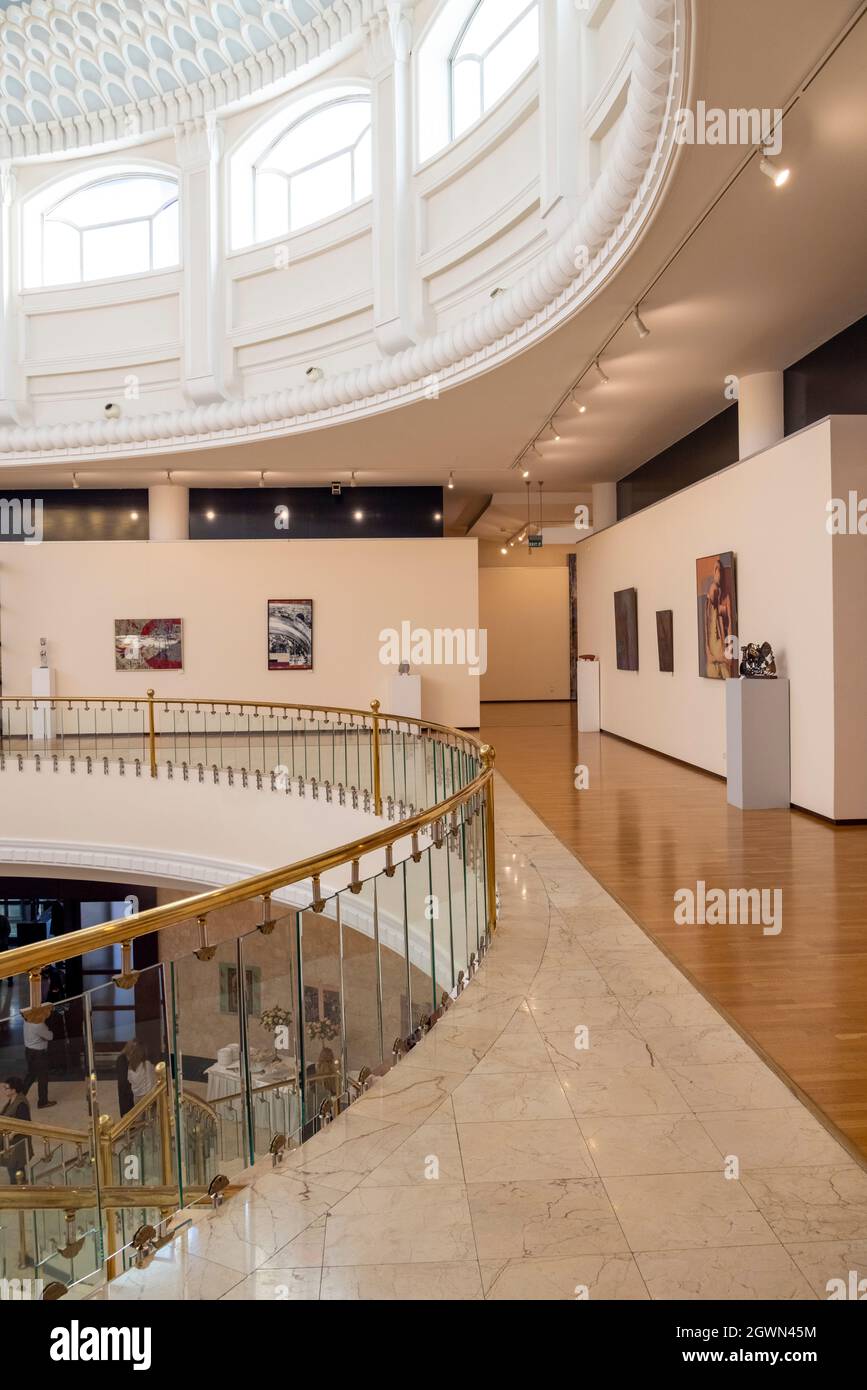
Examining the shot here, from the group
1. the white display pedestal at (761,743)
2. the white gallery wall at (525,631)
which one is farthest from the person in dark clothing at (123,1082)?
the white gallery wall at (525,631)

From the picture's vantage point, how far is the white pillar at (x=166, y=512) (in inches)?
763

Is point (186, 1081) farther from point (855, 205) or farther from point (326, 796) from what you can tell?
point (326, 796)

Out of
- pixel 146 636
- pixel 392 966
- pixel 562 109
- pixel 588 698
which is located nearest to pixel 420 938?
pixel 392 966

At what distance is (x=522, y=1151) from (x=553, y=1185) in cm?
24

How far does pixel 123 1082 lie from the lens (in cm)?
305

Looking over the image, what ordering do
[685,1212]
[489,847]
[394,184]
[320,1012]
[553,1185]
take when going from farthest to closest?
[394,184] → [489,847] → [320,1012] → [553,1185] → [685,1212]

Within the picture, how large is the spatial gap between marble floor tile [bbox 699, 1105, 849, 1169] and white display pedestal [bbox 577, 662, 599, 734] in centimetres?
1598

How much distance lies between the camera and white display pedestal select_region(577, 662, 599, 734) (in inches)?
769

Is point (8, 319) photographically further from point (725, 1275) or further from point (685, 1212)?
point (725, 1275)

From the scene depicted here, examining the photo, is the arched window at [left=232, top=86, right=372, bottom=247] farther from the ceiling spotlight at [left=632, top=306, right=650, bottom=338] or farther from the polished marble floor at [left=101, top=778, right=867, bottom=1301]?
the polished marble floor at [left=101, top=778, right=867, bottom=1301]

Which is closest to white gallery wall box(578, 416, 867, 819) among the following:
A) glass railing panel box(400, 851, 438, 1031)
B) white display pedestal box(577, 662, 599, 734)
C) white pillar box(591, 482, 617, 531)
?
white display pedestal box(577, 662, 599, 734)

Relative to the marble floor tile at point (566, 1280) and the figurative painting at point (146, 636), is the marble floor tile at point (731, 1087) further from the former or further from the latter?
the figurative painting at point (146, 636)

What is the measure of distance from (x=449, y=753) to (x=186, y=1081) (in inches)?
225
